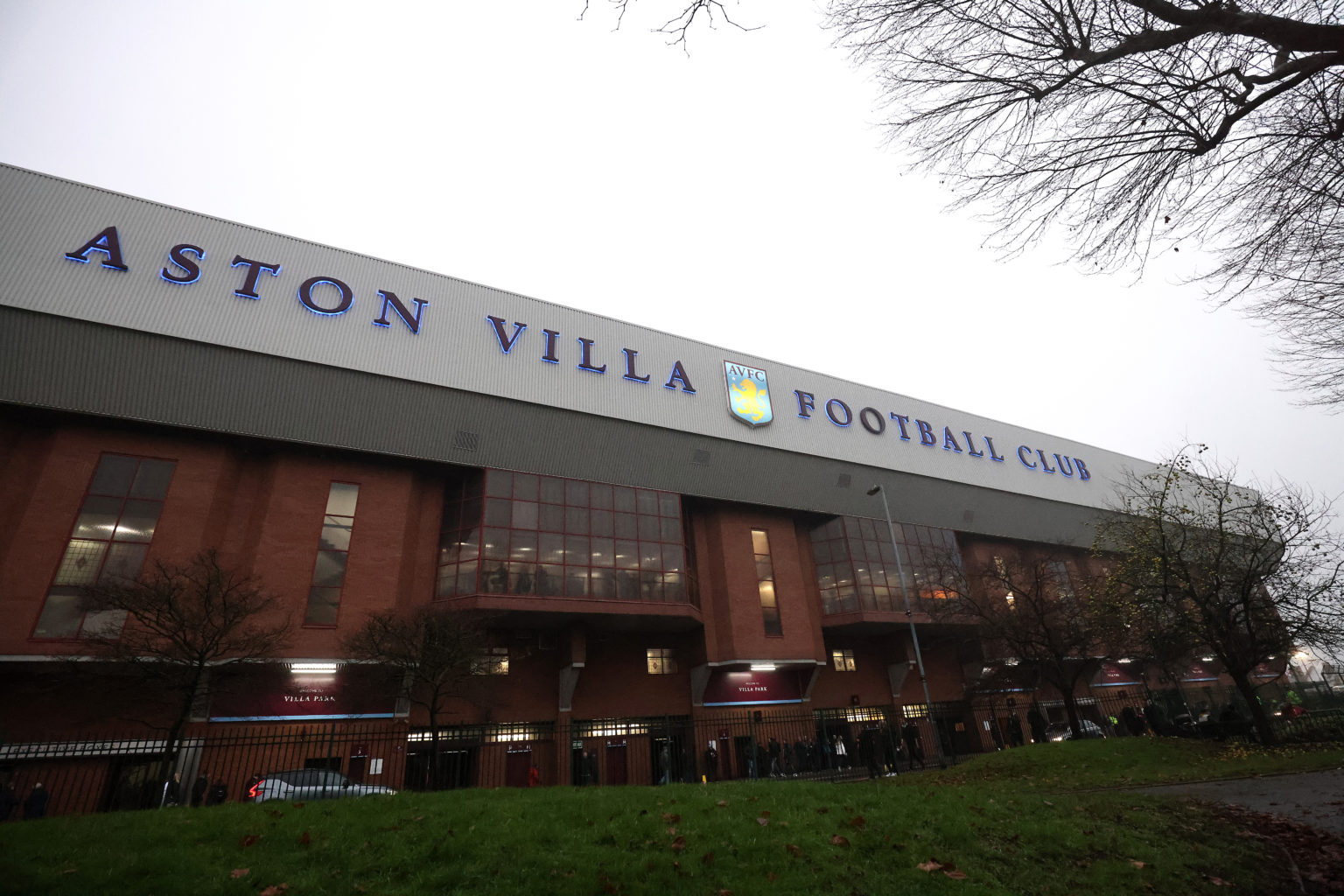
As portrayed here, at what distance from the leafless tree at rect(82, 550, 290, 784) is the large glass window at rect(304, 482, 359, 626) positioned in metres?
1.82

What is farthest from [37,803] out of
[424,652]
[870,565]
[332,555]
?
[870,565]

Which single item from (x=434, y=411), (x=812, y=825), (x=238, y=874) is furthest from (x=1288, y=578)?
(x=434, y=411)

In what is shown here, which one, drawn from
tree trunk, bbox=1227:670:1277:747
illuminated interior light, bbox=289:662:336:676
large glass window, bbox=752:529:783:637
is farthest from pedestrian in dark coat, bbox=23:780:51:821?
tree trunk, bbox=1227:670:1277:747

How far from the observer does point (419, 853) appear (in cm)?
816

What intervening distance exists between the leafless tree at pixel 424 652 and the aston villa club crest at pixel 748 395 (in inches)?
707

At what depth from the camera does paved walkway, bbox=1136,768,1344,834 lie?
11.0 meters

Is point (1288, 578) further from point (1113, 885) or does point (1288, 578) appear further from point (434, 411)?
point (434, 411)

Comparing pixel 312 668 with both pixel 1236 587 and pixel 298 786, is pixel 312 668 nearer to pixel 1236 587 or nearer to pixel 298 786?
pixel 298 786

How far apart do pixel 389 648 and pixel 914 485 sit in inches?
1263

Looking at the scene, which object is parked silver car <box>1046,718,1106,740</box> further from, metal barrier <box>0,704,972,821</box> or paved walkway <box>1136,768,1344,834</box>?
paved walkway <box>1136,768,1344,834</box>

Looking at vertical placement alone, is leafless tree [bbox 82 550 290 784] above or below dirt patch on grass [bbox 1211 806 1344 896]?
above

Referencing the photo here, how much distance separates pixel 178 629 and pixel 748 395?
26.8 metres

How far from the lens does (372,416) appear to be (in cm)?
2794

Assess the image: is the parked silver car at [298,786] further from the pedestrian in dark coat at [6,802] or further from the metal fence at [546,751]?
the pedestrian in dark coat at [6,802]
